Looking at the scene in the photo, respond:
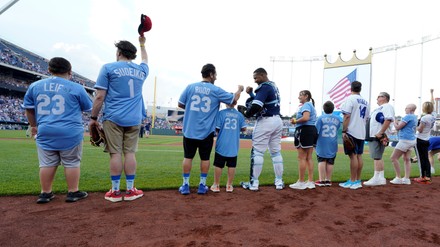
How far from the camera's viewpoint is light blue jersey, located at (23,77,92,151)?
10.9 ft

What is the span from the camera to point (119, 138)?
3590 mm

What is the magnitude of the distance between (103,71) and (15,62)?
141 feet

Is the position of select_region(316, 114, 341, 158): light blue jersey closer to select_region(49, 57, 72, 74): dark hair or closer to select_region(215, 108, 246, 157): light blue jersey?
select_region(215, 108, 246, 157): light blue jersey

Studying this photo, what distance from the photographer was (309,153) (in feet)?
15.9

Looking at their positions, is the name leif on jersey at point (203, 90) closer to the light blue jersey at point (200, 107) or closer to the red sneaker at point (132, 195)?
the light blue jersey at point (200, 107)

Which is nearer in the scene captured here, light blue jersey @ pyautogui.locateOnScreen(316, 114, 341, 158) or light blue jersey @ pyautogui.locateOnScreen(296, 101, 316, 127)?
light blue jersey @ pyautogui.locateOnScreen(296, 101, 316, 127)

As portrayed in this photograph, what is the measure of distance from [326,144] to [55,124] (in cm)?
453

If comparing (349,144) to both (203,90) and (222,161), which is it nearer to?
(222,161)

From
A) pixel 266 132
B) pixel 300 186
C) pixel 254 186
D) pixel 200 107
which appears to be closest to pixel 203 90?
pixel 200 107

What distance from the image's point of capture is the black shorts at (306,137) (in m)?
4.82

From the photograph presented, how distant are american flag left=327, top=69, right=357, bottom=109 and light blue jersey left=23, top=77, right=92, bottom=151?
2323 cm

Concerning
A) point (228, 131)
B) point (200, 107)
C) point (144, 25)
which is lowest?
point (228, 131)

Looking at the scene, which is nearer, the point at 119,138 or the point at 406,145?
the point at 119,138

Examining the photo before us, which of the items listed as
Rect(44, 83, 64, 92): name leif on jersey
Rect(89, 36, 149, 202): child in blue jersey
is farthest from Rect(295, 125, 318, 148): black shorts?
Rect(44, 83, 64, 92): name leif on jersey
